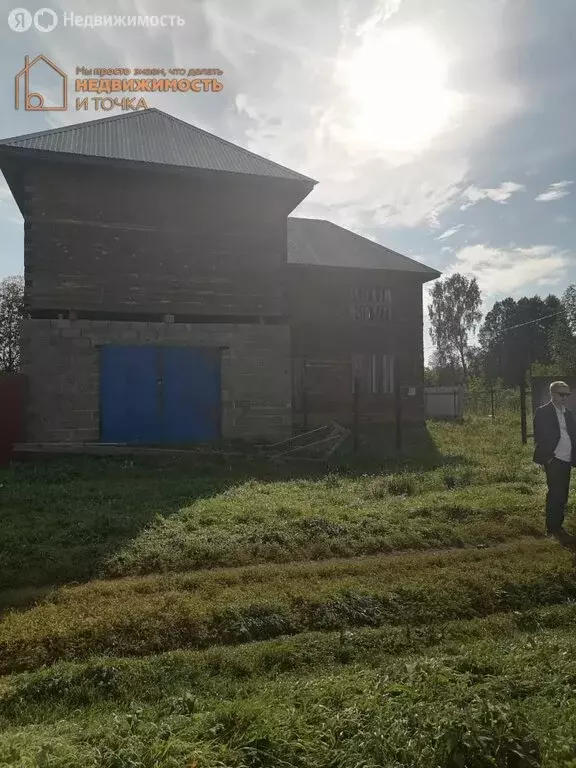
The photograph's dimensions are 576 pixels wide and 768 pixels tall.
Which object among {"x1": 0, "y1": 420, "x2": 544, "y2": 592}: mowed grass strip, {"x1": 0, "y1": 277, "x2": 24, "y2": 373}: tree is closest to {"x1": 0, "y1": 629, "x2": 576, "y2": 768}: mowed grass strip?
{"x1": 0, "y1": 420, "x2": 544, "y2": 592}: mowed grass strip

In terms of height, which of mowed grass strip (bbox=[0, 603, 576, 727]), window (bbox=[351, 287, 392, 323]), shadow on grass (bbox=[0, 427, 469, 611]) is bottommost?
mowed grass strip (bbox=[0, 603, 576, 727])

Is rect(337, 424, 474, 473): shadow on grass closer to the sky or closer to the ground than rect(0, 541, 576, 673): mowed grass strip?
closer to the sky

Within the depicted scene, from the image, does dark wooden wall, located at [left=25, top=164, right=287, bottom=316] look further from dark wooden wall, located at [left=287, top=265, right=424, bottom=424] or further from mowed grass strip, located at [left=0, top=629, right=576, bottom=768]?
mowed grass strip, located at [left=0, top=629, right=576, bottom=768]

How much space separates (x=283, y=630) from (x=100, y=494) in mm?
5451

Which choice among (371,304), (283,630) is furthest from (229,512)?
(371,304)

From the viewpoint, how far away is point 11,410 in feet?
43.6

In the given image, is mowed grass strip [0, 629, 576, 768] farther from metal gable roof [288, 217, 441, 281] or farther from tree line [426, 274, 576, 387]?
tree line [426, 274, 576, 387]

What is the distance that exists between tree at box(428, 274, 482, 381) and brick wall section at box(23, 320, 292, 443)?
4908cm

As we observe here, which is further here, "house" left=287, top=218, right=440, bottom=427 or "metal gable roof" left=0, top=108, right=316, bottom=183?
"house" left=287, top=218, right=440, bottom=427

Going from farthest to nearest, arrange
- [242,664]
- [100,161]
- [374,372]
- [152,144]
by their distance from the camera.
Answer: [374,372], [152,144], [100,161], [242,664]

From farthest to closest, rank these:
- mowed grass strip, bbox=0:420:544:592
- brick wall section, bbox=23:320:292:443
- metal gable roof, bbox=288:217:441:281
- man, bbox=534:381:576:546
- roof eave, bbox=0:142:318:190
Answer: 1. metal gable roof, bbox=288:217:441:281
2. brick wall section, bbox=23:320:292:443
3. roof eave, bbox=0:142:318:190
4. man, bbox=534:381:576:546
5. mowed grass strip, bbox=0:420:544:592

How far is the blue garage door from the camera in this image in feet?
47.6

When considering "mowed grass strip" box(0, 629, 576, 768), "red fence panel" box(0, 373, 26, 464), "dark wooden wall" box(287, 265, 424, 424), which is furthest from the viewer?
"dark wooden wall" box(287, 265, 424, 424)

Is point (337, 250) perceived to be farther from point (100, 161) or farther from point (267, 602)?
point (267, 602)
